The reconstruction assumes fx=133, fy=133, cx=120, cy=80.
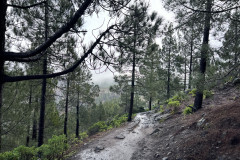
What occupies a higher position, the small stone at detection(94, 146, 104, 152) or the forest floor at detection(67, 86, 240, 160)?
the forest floor at detection(67, 86, 240, 160)

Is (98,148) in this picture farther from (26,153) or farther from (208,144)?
(208,144)

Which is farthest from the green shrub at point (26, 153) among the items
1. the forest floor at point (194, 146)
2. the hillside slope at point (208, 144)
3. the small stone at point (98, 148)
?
the hillside slope at point (208, 144)

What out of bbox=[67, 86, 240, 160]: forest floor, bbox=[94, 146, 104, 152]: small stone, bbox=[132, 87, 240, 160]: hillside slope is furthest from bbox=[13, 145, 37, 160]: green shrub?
bbox=[132, 87, 240, 160]: hillside slope

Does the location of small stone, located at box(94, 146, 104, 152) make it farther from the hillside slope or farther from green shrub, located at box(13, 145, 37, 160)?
green shrub, located at box(13, 145, 37, 160)

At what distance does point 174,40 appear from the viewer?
17234 mm

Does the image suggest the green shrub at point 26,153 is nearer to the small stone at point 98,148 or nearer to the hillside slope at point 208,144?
the small stone at point 98,148

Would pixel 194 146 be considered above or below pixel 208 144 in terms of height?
below

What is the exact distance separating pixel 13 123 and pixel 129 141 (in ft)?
19.3

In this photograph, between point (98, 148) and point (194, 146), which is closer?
point (194, 146)

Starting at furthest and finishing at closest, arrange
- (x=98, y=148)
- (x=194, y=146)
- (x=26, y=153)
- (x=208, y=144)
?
(x=98, y=148), (x=26, y=153), (x=194, y=146), (x=208, y=144)

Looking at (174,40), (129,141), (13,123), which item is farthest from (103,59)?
(174,40)

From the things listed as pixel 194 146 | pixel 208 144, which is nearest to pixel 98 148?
pixel 194 146

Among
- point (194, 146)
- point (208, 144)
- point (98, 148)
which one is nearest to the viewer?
point (208, 144)

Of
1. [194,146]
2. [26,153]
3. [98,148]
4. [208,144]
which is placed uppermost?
[208,144]
